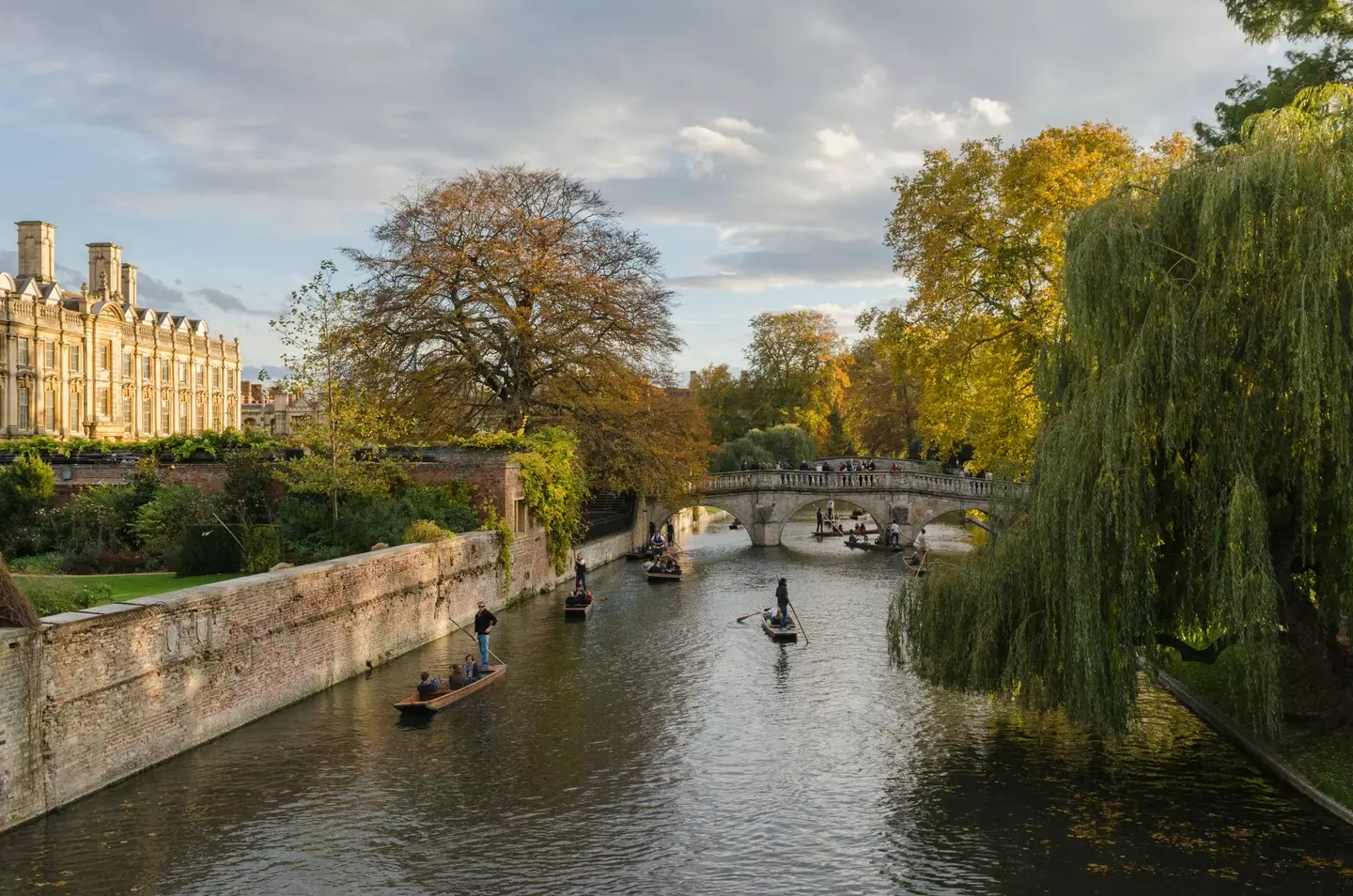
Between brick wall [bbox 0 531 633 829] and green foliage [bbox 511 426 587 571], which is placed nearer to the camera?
brick wall [bbox 0 531 633 829]

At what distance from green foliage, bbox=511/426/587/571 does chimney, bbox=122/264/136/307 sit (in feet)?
199

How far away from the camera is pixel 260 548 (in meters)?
23.6

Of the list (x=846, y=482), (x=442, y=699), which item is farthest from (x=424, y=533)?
(x=846, y=482)

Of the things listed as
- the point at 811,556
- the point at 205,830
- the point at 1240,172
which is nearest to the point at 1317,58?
the point at 1240,172

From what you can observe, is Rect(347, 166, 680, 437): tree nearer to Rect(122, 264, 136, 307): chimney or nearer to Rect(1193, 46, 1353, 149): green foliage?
Rect(1193, 46, 1353, 149): green foliage

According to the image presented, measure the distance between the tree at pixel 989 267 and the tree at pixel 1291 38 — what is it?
3560 mm

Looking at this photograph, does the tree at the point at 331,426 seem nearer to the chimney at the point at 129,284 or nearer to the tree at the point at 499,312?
the tree at the point at 499,312

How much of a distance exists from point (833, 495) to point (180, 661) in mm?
33010

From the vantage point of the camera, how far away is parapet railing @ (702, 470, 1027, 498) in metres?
43.6

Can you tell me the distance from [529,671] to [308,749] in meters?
5.94

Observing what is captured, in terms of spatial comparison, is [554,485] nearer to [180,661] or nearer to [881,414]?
[180,661]

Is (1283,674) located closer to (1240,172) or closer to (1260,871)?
(1260,871)

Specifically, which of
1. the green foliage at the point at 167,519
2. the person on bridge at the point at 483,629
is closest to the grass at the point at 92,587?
the green foliage at the point at 167,519

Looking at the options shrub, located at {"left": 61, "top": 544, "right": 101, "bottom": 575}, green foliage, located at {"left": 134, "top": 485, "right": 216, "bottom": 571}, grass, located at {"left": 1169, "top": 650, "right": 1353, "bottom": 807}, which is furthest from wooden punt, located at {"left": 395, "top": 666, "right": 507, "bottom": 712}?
grass, located at {"left": 1169, "top": 650, "right": 1353, "bottom": 807}
